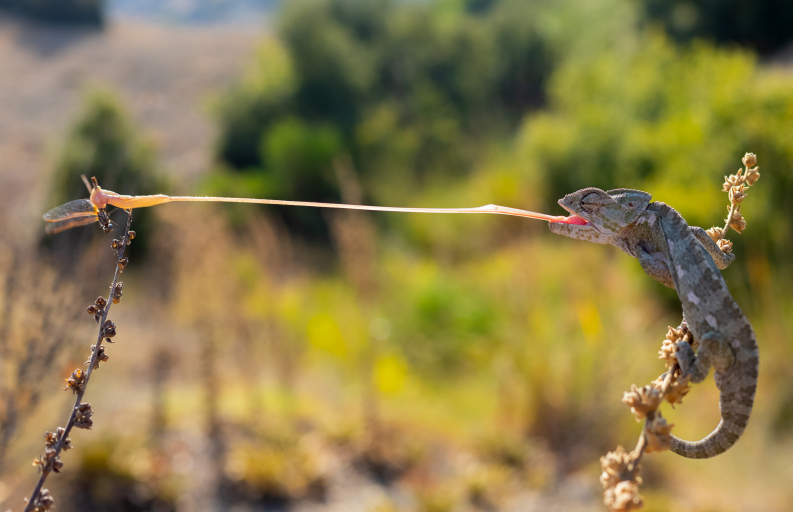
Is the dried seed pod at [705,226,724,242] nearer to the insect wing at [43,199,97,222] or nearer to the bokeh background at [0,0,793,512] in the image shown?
the insect wing at [43,199,97,222]

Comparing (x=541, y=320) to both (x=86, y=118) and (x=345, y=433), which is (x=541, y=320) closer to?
(x=345, y=433)

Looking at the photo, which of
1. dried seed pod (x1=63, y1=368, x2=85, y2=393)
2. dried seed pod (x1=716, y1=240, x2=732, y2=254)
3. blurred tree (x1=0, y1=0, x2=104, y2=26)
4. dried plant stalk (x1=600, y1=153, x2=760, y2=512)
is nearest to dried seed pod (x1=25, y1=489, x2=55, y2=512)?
dried seed pod (x1=63, y1=368, x2=85, y2=393)

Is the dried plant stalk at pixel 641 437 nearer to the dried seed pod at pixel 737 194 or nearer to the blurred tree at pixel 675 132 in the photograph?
the dried seed pod at pixel 737 194

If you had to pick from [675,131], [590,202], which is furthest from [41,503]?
[675,131]

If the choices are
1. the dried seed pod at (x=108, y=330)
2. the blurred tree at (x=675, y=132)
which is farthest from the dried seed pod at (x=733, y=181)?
the blurred tree at (x=675, y=132)

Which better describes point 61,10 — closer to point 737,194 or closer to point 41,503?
point 41,503
